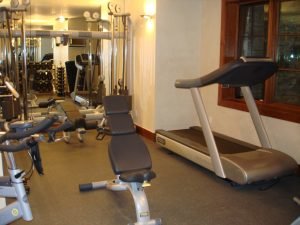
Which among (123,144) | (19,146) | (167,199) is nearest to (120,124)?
(123,144)

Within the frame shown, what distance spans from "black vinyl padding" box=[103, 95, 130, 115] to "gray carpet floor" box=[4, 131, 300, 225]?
841 millimetres

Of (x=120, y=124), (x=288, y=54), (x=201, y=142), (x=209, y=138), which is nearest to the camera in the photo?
(x=120, y=124)

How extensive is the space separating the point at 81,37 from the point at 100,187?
3.20m

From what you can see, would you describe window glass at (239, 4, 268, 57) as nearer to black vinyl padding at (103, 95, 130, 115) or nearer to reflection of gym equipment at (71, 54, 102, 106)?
black vinyl padding at (103, 95, 130, 115)

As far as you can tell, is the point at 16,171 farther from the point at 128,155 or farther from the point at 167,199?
the point at 167,199

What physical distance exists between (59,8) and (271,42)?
14.2 feet

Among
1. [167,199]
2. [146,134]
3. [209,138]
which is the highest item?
[209,138]

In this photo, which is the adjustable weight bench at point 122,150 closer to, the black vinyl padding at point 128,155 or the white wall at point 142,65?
the black vinyl padding at point 128,155

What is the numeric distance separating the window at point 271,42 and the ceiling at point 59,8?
2908 mm

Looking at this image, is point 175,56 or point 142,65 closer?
point 175,56

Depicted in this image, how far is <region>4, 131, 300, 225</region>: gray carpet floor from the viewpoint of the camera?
2.95 metres

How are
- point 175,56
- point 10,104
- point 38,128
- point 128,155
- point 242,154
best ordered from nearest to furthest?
point 38,128 → point 128,155 → point 242,154 → point 10,104 → point 175,56

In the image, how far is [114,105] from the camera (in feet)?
11.2

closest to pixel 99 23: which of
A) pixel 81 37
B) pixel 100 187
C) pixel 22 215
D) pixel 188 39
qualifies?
pixel 81 37
